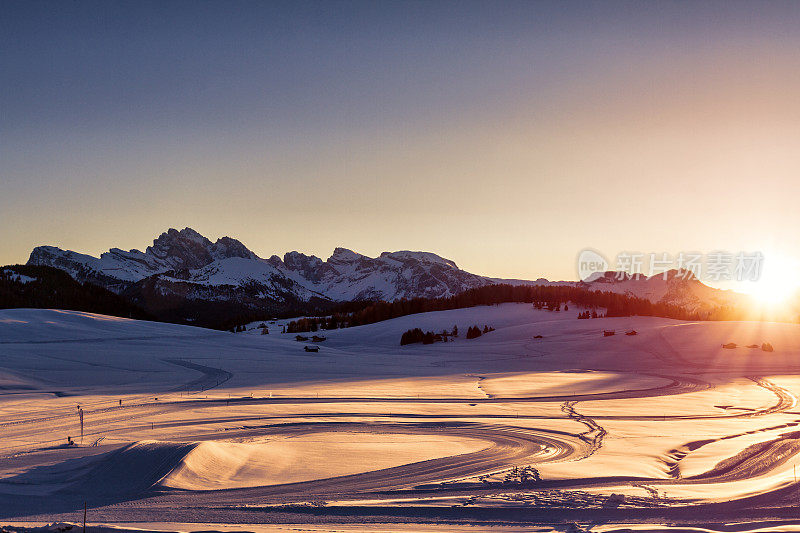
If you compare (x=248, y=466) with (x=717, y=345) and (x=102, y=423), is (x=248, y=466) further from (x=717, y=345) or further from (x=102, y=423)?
(x=717, y=345)

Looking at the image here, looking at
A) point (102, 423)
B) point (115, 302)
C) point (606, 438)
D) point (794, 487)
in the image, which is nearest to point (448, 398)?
point (606, 438)

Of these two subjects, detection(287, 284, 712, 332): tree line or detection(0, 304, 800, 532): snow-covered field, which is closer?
detection(0, 304, 800, 532): snow-covered field

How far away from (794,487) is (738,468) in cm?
241

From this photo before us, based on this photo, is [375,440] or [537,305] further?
[537,305]

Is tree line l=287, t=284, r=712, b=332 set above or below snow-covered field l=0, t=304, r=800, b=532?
above

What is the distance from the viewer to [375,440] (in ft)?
55.5

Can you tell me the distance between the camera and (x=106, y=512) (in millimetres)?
10242

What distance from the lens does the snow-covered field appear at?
10500mm

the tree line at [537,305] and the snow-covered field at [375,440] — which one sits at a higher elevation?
the tree line at [537,305]

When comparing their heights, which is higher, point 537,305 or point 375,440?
point 537,305

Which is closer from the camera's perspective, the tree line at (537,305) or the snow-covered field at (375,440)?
the snow-covered field at (375,440)

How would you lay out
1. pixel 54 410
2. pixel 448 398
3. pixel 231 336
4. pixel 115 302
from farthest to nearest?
pixel 115 302
pixel 231 336
pixel 448 398
pixel 54 410

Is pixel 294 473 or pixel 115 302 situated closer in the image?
pixel 294 473

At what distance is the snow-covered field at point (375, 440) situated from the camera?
10.5 metres
